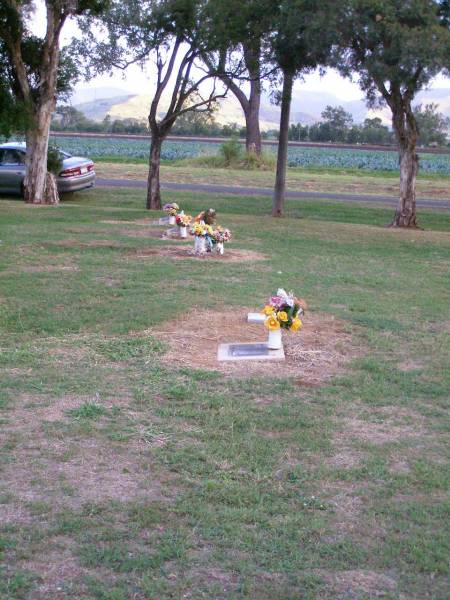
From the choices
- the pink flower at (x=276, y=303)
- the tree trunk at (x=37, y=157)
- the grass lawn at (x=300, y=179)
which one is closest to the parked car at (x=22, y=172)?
the tree trunk at (x=37, y=157)

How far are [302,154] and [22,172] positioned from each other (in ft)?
95.0

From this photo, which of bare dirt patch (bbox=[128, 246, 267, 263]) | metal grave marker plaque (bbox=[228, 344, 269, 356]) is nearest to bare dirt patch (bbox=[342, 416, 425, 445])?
metal grave marker plaque (bbox=[228, 344, 269, 356])

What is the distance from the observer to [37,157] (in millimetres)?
22438

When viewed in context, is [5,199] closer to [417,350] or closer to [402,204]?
[402,204]

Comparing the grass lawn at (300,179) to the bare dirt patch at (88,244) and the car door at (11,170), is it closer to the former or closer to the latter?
the car door at (11,170)

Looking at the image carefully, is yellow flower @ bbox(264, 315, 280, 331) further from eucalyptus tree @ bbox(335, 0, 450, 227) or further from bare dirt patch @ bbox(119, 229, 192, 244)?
eucalyptus tree @ bbox(335, 0, 450, 227)

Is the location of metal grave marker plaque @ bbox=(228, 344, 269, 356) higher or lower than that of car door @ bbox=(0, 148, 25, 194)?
lower

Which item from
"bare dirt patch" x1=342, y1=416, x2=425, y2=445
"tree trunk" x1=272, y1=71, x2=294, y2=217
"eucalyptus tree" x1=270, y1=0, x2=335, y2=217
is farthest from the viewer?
"tree trunk" x1=272, y1=71, x2=294, y2=217

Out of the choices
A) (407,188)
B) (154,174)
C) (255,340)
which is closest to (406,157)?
(407,188)

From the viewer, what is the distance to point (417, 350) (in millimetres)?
8094

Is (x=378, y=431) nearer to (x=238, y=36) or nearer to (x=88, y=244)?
(x=88, y=244)

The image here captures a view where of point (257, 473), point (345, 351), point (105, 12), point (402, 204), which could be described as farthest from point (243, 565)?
point (105, 12)

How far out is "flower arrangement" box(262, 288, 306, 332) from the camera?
24.9ft

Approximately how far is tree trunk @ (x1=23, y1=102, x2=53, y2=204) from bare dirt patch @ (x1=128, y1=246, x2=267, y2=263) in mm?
9181
